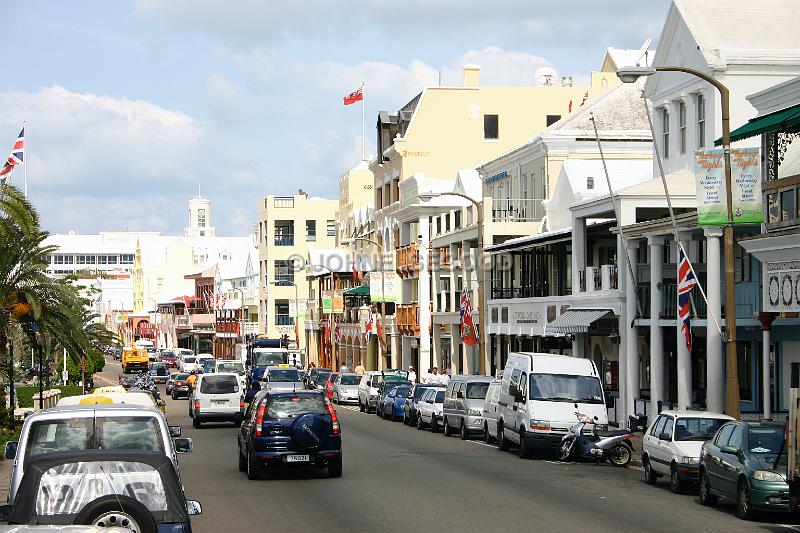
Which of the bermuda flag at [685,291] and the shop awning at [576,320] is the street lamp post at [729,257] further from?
the shop awning at [576,320]

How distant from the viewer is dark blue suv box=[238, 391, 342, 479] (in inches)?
972

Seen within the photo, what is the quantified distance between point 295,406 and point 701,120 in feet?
63.1

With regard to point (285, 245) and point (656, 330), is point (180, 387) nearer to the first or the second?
point (656, 330)

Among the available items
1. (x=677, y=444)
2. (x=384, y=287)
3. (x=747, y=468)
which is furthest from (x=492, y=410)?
(x=384, y=287)

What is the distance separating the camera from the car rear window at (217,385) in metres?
43.5

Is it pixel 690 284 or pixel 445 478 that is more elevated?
pixel 690 284

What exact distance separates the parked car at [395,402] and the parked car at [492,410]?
11875 mm

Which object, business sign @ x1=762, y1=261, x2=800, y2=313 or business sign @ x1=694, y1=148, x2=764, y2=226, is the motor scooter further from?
business sign @ x1=694, y1=148, x2=764, y2=226

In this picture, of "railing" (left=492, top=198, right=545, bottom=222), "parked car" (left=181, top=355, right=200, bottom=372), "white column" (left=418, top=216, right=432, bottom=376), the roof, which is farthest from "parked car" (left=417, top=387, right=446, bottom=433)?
"parked car" (left=181, top=355, right=200, bottom=372)

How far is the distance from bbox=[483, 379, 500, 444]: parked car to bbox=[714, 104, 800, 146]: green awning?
30.2 feet

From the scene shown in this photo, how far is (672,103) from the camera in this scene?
41.5 meters

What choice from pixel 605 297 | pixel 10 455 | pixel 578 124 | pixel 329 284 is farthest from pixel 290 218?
pixel 10 455

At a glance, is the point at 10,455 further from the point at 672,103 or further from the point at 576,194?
the point at 576,194

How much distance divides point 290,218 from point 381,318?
138ft
